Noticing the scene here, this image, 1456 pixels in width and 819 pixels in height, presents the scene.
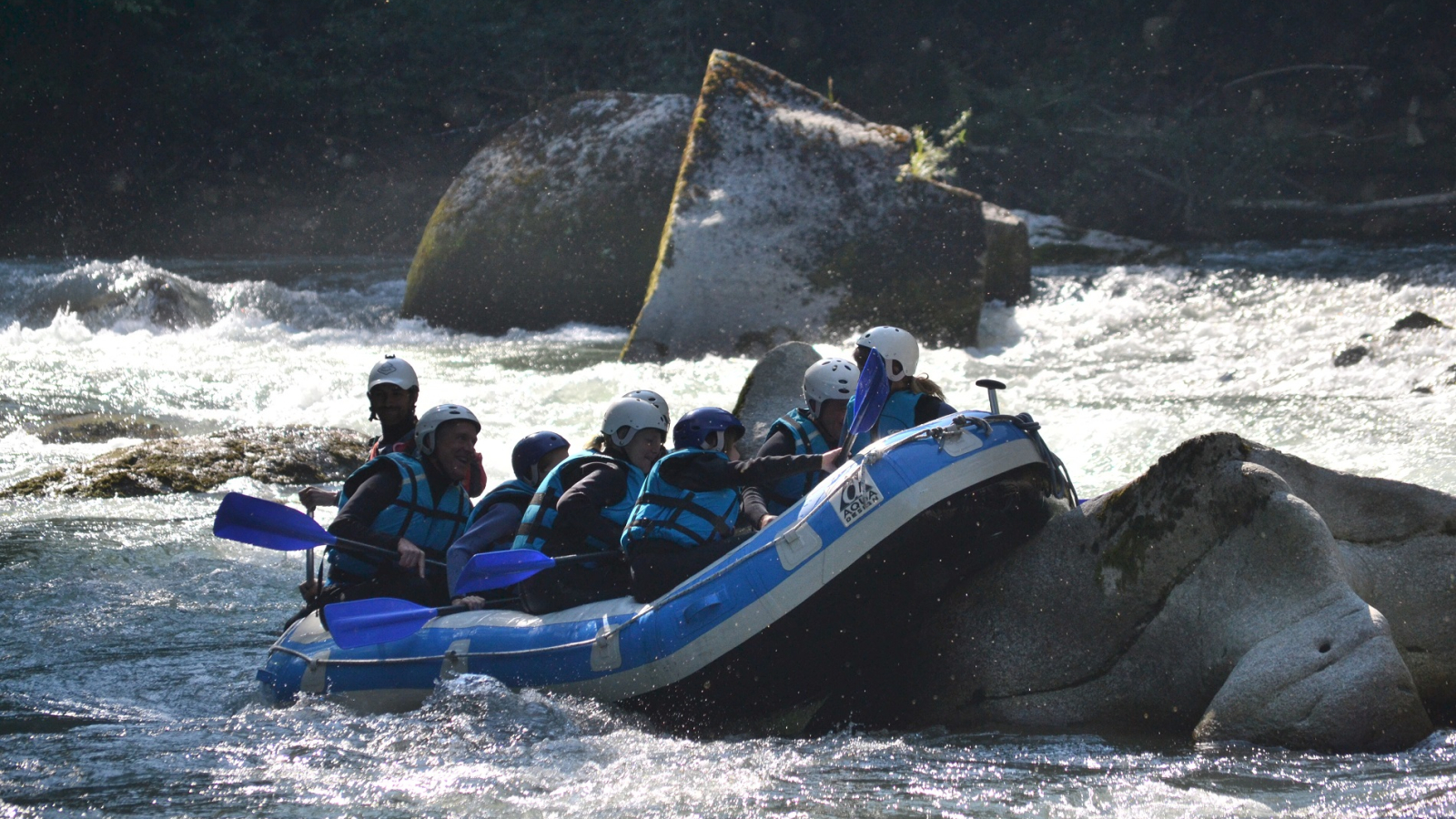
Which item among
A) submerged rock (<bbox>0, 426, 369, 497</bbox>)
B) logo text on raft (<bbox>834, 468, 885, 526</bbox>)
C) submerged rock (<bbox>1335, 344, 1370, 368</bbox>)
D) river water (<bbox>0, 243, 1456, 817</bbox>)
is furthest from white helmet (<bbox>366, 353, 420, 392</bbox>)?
submerged rock (<bbox>1335, 344, 1370, 368</bbox>)

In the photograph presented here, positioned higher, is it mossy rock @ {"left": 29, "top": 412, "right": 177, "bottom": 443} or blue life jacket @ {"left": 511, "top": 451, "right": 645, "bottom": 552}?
blue life jacket @ {"left": 511, "top": 451, "right": 645, "bottom": 552}

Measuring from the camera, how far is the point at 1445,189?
1647 centimetres

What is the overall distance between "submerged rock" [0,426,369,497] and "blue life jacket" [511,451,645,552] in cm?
371

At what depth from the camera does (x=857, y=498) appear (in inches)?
153

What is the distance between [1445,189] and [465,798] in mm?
16558

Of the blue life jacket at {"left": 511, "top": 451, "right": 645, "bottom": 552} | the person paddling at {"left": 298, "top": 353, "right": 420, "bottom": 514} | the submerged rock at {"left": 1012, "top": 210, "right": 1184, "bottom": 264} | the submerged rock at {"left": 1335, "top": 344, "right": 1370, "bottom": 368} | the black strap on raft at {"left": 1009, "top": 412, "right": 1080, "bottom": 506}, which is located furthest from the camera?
the submerged rock at {"left": 1012, "top": 210, "right": 1184, "bottom": 264}

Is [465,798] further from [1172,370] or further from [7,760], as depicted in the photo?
[1172,370]

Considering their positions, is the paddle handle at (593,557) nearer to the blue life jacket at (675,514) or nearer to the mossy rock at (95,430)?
the blue life jacket at (675,514)

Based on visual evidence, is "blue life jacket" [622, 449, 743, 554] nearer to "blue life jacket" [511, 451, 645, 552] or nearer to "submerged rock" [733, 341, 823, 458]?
"blue life jacket" [511, 451, 645, 552]

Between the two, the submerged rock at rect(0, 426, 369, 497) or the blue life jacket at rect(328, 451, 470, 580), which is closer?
the blue life jacket at rect(328, 451, 470, 580)

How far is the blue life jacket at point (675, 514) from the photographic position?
167 inches

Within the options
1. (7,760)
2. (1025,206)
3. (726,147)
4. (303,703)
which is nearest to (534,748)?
(303,703)

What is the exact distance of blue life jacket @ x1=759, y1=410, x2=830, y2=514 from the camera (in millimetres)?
4820

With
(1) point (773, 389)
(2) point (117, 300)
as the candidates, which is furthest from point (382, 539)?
(2) point (117, 300)
